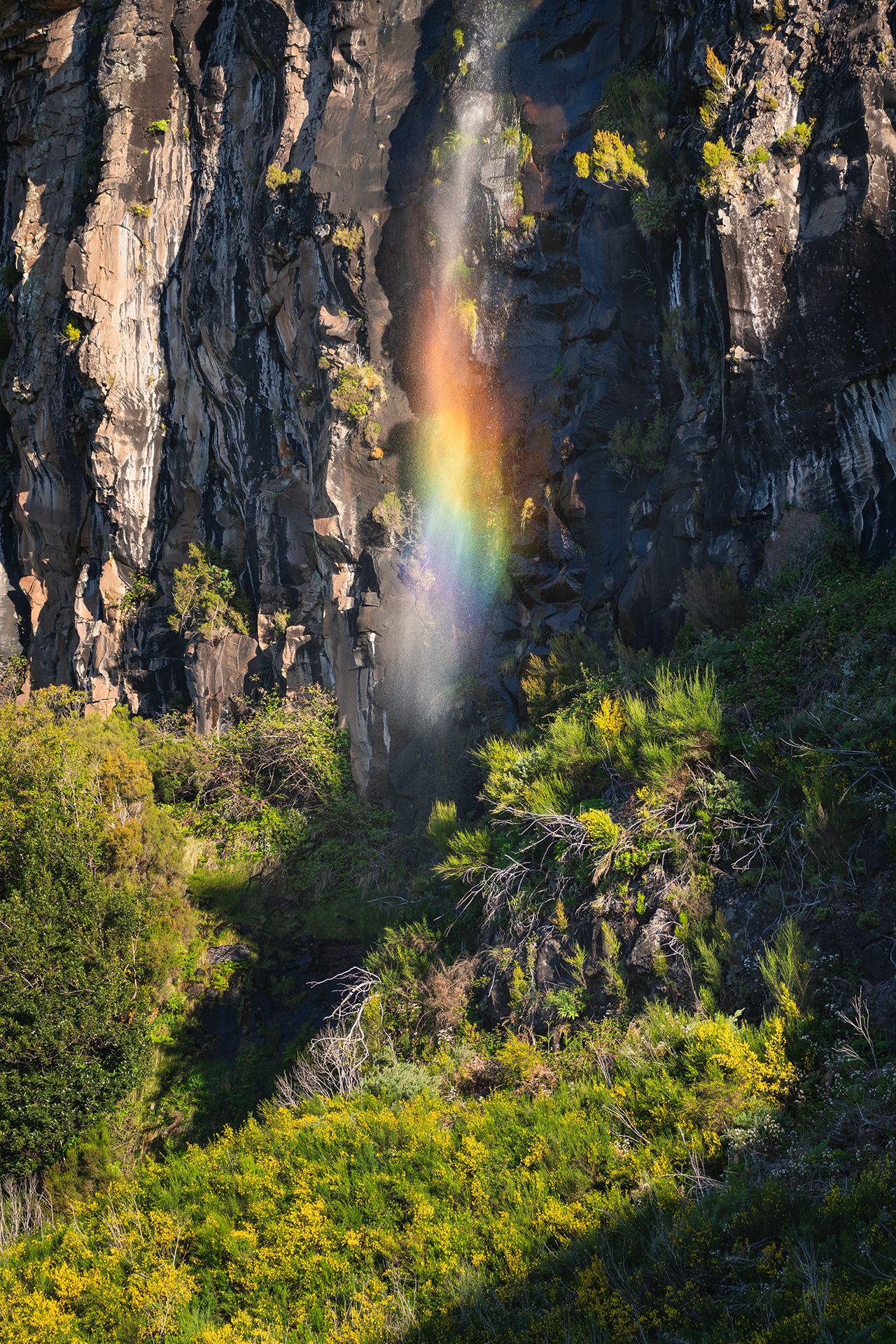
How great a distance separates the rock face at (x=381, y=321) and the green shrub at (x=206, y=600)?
16.6 inches

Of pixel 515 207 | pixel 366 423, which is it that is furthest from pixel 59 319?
pixel 515 207

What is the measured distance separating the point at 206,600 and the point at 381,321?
6592mm

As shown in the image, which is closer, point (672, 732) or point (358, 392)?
point (672, 732)

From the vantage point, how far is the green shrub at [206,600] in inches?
704

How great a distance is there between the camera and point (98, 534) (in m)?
20.1

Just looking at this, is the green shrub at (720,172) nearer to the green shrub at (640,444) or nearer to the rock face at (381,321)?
the rock face at (381,321)

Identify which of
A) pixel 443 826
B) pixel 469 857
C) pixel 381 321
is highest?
pixel 381 321

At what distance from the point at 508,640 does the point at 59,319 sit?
14.4 m

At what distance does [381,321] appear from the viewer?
1497cm

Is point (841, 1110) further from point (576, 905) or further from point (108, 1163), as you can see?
point (108, 1163)

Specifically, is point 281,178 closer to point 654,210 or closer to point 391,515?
point 391,515

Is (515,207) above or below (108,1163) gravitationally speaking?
above

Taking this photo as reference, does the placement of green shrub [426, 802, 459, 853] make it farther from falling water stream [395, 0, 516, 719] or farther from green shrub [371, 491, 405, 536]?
green shrub [371, 491, 405, 536]

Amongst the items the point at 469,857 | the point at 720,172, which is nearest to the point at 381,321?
the point at 720,172
